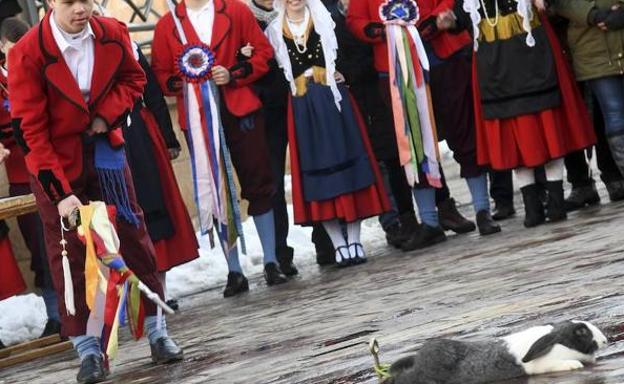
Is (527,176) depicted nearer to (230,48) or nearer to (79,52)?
(230,48)

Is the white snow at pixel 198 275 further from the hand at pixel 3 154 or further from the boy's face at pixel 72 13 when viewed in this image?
the boy's face at pixel 72 13

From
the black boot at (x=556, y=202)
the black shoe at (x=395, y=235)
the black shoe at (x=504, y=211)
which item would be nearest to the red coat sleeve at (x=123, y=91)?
the black boot at (x=556, y=202)

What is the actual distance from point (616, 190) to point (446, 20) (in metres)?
1.57

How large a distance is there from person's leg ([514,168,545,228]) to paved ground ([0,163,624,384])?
0.19 m

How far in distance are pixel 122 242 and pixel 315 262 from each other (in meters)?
4.79

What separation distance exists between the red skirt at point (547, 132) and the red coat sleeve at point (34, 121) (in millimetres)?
3976

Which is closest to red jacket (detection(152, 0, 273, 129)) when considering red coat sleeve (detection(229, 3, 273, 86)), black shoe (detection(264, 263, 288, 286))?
red coat sleeve (detection(229, 3, 273, 86))

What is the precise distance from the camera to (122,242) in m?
7.44

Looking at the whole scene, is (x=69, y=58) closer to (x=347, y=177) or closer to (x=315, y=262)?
(x=347, y=177)

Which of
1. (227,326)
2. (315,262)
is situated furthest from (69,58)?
(315,262)

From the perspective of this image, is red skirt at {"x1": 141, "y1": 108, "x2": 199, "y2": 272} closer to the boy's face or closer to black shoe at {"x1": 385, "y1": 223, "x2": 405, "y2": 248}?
black shoe at {"x1": 385, "y1": 223, "x2": 405, "y2": 248}

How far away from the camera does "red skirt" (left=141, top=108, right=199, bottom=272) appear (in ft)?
34.8

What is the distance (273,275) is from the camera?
10922mm

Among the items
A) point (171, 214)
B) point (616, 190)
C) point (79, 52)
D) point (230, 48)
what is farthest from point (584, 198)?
point (79, 52)
